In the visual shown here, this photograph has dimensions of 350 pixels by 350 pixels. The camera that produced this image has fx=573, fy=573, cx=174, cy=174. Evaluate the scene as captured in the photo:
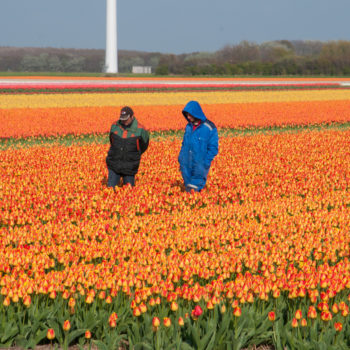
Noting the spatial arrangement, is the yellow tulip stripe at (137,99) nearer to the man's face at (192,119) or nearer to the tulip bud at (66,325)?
the man's face at (192,119)

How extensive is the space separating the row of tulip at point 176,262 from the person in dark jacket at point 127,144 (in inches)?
19.2

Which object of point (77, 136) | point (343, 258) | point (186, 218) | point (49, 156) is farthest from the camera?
point (77, 136)

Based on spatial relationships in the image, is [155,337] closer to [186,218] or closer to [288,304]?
[288,304]

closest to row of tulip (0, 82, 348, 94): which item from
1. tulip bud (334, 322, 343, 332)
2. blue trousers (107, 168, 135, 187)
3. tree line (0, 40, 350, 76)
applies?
tree line (0, 40, 350, 76)

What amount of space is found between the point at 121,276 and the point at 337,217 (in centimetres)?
464

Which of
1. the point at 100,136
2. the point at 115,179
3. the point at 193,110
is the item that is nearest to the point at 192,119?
the point at 193,110

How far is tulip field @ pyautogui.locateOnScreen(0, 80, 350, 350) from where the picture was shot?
5.46m

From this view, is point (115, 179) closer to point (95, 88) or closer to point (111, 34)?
point (95, 88)

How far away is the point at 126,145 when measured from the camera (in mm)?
10766

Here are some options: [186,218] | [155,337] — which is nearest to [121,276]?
[155,337]

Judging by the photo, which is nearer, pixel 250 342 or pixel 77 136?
pixel 250 342

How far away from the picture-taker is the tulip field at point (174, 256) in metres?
5.46

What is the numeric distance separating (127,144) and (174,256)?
404 centimetres

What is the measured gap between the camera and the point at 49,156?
1677 cm
